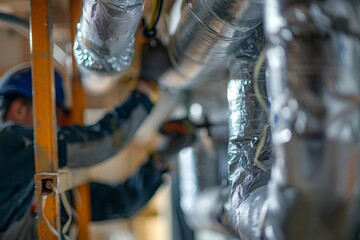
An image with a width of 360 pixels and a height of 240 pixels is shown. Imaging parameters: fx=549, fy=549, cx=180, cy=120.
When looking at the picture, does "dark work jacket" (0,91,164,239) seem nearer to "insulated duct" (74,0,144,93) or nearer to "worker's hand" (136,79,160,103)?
"worker's hand" (136,79,160,103)

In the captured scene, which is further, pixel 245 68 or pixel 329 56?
pixel 245 68

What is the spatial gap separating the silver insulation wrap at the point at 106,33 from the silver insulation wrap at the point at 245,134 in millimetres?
285

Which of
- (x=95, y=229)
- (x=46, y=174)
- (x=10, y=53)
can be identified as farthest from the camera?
(x=95, y=229)

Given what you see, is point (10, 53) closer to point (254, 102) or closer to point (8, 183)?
point (8, 183)

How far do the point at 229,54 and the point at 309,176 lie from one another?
808 millimetres

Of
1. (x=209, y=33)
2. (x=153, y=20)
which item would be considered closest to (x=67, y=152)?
(x=153, y=20)

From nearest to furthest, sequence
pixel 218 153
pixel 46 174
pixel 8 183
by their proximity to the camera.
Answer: pixel 46 174 < pixel 8 183 < pixel 218 153

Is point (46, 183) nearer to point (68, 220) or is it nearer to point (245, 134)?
point (68, 220)

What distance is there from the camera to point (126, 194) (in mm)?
2230

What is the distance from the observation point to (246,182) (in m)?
1.23

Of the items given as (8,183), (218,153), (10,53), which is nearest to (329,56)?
(8,183)

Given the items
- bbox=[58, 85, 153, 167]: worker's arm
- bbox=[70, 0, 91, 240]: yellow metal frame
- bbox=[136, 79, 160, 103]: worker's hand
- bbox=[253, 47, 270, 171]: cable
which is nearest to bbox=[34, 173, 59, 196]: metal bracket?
bbox=[58, 85, 153, 167]: worker's arm

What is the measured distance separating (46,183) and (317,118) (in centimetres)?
84

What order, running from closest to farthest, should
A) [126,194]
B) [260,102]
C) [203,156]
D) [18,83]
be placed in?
1. [260,102]
2. [18,83]
3. [126,194]
4. [203,156]
